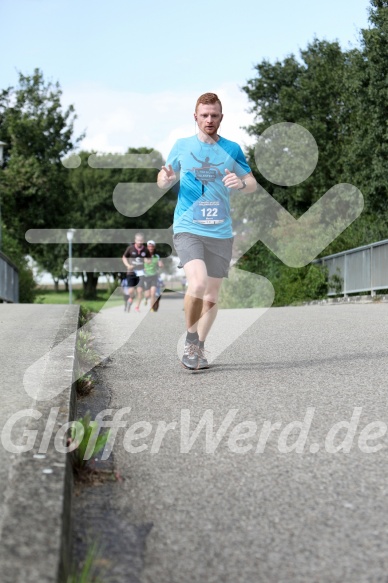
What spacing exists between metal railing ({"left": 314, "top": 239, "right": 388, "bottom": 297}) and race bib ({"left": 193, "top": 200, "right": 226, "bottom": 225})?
13247 millimetres

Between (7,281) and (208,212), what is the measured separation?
17.1 m

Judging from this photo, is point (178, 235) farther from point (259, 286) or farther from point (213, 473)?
point (259, 286)


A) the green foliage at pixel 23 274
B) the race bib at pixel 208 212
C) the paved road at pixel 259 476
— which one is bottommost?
the green foliage at pixel 23 274

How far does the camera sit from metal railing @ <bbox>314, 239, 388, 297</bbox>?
19609 mm

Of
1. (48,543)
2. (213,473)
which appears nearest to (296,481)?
(213,473)

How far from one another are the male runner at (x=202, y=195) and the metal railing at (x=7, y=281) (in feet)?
50.5

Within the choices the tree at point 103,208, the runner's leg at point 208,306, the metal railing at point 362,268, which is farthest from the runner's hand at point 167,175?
the tree at point 103,208

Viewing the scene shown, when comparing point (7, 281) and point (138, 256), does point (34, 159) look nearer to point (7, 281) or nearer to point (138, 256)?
point (7, 281)

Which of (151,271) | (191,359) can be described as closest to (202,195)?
(191,359)

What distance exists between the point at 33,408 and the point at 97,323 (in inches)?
373

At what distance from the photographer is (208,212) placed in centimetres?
659

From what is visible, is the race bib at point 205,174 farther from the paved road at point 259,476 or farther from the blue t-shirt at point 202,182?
the paved road at point 259,476

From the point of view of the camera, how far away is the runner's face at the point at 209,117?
255 inches

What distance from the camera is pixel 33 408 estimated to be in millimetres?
4043
